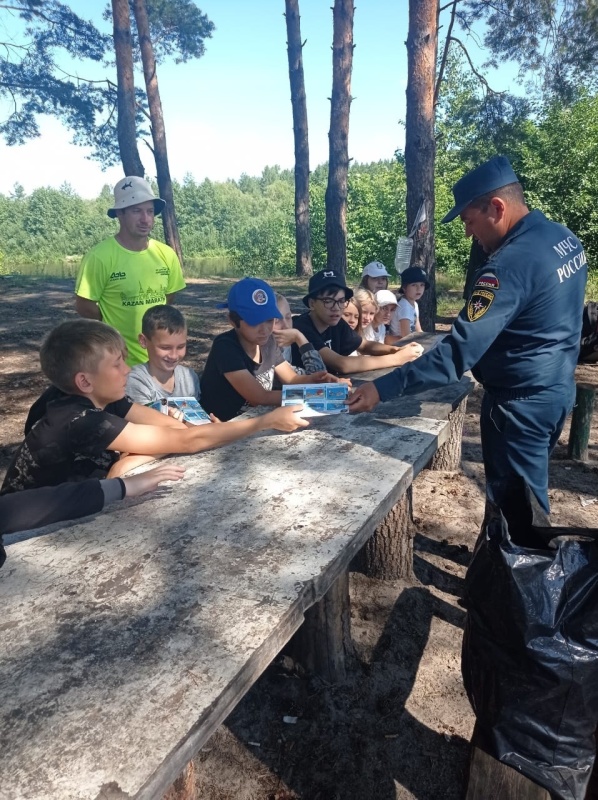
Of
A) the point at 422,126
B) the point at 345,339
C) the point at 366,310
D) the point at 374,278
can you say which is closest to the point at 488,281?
the point at 345,339

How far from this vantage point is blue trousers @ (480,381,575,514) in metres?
2.47

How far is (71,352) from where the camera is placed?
2127 millimetres

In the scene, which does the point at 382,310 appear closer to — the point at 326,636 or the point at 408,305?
the point at 408,305

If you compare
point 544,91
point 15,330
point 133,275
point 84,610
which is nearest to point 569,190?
point 544,91

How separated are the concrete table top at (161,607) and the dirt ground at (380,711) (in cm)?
103

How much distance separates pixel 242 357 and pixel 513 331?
1.38m

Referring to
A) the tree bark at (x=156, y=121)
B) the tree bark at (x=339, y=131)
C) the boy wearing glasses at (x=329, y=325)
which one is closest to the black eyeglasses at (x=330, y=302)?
the boy wearing glasses at (x=329, y=325)

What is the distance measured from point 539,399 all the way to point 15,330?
883 cm

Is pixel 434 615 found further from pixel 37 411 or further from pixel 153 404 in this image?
pixel 37 411

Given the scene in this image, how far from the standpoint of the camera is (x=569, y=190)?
15.6m

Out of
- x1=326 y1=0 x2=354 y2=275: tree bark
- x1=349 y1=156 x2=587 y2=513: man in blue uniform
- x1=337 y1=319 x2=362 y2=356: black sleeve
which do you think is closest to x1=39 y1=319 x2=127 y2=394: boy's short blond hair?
x1=349 y1=156 x2=587 y2=513: man in blue uniform

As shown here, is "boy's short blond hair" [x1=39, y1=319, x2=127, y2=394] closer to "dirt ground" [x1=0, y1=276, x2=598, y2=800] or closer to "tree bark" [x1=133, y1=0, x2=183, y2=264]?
"dirt ground" [x1=0, y1=276, x2=598, y2=800]

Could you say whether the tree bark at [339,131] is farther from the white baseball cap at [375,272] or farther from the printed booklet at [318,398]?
the printed booklet at [318,398]

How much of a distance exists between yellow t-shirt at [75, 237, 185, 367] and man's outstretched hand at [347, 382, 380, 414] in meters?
1.60
